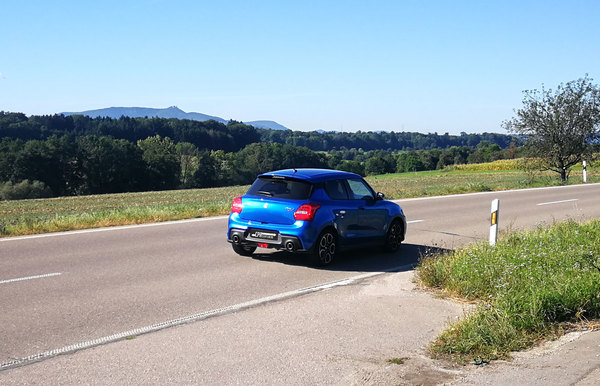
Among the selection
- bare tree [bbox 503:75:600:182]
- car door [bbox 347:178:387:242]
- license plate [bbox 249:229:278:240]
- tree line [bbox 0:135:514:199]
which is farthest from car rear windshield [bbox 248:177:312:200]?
tree line [bbox 0:135:514:199]

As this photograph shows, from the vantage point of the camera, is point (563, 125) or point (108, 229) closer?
point (108, 229)

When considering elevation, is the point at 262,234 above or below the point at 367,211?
below

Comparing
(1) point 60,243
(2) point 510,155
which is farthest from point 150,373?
(2) point 510,155

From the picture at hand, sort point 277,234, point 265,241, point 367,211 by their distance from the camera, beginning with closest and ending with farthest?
point 277,234, point 265,241, point 367,211

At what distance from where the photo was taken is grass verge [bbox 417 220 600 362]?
20.0 feet

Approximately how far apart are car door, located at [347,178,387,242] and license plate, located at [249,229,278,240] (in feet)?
5.63

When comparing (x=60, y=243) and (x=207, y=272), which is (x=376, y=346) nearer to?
(x=207, y=272)

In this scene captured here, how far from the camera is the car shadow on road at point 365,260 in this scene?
10.7 metres

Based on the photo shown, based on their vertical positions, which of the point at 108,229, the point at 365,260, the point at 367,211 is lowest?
the point at 365,260

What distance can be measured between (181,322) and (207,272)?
2973mm

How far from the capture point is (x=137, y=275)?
A: 956 centimetres

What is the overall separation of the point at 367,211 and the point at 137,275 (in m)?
4.19

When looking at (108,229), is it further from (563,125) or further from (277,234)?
(563,125)

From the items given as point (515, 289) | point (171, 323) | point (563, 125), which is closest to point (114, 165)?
point (563, 125)
